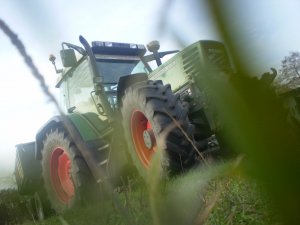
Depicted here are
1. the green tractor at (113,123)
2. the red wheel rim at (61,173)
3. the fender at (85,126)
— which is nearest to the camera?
the green tractor at (113,123)

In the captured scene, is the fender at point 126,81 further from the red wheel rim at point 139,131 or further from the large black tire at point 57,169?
the large black tire at point 57,169

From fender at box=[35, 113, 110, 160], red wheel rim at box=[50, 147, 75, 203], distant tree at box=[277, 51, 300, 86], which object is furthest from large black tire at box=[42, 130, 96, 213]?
distant tree at box=[277, 51, 300, 86]

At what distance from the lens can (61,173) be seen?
19.3 feet

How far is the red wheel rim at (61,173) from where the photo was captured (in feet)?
18.8

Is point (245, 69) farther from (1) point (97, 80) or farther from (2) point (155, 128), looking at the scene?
(1) point (97, 80)

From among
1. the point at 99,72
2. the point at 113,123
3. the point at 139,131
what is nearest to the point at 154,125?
the point at 139,131

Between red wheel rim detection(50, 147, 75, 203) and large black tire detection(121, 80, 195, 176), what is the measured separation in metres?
1.76

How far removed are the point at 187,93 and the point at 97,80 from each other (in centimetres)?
167

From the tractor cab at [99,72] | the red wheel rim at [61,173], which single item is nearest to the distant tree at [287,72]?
the tractor cab at [99,72]

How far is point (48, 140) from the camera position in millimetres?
5668

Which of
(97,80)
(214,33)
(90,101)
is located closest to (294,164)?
(214,33)

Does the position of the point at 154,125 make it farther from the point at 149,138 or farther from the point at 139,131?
the point at 139,131

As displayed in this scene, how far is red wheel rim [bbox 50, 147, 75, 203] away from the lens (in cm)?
574

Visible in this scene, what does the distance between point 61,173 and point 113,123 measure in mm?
1692
